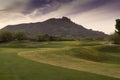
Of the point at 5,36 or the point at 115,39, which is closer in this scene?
the point at 115,39

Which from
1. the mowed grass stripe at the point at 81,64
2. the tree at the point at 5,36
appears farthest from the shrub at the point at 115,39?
the mowed grass stripe at the point at 81,64

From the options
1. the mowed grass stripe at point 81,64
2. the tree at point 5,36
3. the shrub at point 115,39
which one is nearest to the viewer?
the mowed grass stripe at point 81,64

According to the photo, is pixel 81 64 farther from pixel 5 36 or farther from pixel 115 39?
pixel 5 36

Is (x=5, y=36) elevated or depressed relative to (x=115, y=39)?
elevated

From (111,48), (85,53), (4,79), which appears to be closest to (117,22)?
(85,53)

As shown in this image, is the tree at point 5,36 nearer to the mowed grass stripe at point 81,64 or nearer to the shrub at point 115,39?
the shrub at point 115,39

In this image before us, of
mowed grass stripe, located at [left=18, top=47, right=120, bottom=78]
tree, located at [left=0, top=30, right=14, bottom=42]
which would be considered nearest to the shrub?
tree, located at [left=0, top=30, right=14, bottom=42]

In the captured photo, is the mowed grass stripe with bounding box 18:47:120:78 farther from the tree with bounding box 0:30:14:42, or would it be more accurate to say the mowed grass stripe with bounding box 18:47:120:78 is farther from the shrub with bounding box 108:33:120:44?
the tree with bounding box 0:30:14:42

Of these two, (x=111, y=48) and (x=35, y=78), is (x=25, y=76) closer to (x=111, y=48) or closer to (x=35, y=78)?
(x=35, y=78)

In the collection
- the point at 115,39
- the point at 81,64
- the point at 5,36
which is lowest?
the point at 81,64

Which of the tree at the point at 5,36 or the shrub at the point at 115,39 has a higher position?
the tree at the point at 5,36

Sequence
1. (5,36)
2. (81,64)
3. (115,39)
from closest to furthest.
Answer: (81,64), (115,39), (5,36)

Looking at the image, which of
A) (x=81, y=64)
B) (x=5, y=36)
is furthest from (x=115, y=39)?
(x=81, y=64)

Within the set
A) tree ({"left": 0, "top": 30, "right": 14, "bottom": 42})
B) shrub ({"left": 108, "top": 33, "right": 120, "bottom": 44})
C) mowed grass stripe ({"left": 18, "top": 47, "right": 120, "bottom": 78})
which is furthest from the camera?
tree ({"left": 0, "top": 30, "right": 14, "bottom": 42})
